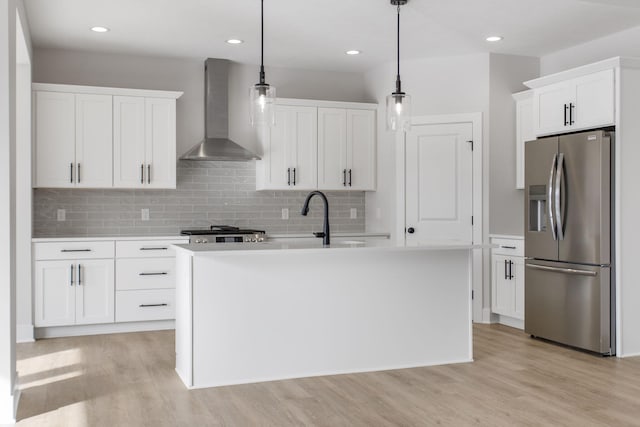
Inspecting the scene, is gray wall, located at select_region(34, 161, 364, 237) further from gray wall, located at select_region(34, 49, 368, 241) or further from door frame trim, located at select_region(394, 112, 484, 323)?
door frame trim, located at select_region(394, 112, 484, 323)

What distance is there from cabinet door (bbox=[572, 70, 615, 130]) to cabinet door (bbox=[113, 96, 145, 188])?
381 cm

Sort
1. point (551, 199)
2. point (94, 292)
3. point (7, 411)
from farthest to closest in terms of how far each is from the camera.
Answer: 1. point (94, 292)
2. point (551, 199)
3. point (7, 411)

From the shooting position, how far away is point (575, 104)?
5105mm

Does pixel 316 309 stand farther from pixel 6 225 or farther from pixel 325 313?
pixel 6 225

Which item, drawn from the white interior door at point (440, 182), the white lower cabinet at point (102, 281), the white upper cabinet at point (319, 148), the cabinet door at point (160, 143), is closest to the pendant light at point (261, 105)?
the white lower cabinet at point (102, 281)

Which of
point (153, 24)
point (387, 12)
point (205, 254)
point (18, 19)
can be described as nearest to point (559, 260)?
point (387, 12)

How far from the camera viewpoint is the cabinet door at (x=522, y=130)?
6.00 meters

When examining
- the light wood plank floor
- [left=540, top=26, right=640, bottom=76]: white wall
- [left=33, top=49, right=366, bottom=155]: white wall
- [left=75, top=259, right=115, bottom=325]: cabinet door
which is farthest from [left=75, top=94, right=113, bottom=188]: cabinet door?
[left=540, top=26, right=640, bottom=76]: white wall

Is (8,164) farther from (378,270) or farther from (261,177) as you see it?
(261,177)

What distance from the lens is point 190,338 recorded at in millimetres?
3891

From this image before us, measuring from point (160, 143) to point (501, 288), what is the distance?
3483mm

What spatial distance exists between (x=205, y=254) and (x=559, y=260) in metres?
2.93

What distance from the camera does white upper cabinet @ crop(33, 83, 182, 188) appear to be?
5.76 m

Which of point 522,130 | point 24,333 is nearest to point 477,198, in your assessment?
point 522,130
